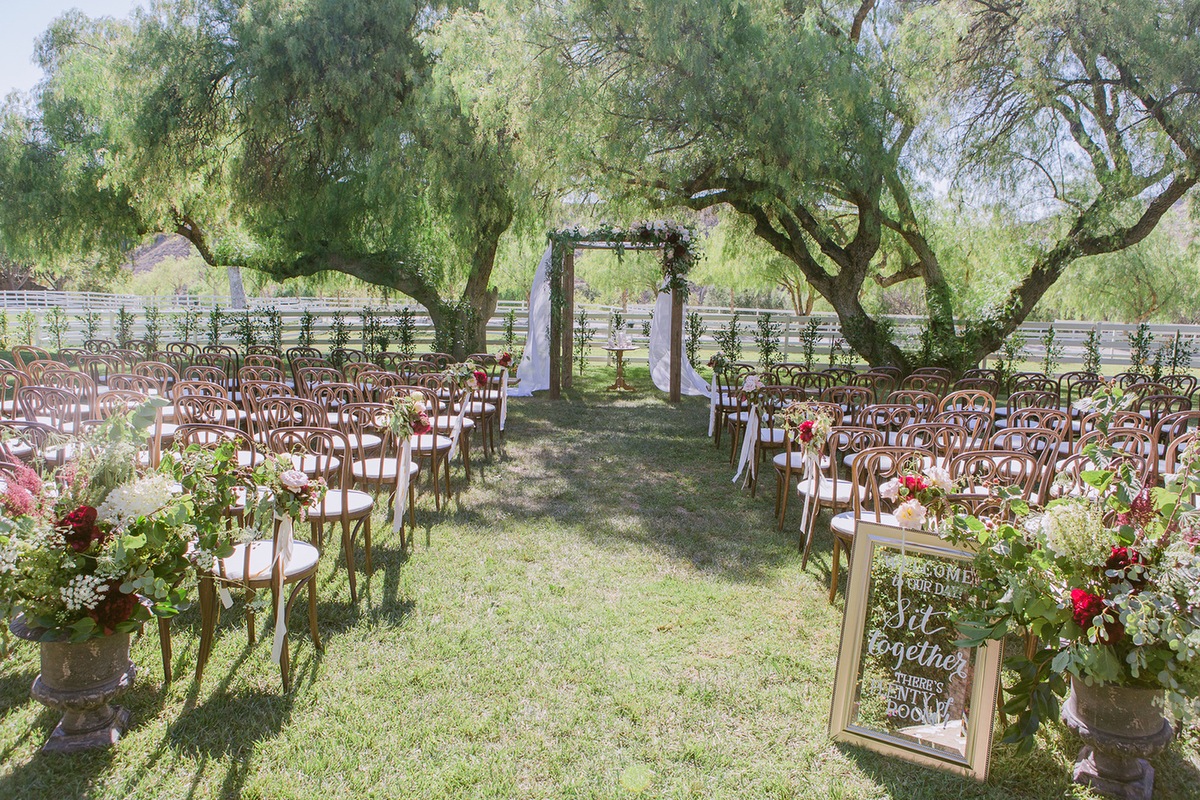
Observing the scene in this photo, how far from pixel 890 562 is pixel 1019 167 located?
34.1 feet

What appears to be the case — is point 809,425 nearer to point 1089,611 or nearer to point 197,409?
point 1089,611

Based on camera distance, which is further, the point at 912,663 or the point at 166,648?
the point at 166,648

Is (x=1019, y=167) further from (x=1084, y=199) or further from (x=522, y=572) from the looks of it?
(x=522, y=572)

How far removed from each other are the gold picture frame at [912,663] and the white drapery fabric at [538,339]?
30.2 ft

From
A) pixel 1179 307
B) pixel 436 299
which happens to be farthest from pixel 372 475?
pixel 1179 307

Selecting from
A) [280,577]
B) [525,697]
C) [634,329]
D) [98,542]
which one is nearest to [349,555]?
[280,577]

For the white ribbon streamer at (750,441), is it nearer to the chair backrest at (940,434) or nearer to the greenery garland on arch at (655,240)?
the chair backrest at (940,434)

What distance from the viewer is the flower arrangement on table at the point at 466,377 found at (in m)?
6.33

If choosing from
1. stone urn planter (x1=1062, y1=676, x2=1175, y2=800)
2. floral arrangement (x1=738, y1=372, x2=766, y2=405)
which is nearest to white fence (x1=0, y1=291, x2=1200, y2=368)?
floral arrangement (x1=738, y1=372, x2=766, y2=405)

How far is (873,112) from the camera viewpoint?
33.2 feet

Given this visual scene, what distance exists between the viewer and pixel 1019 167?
437 inches

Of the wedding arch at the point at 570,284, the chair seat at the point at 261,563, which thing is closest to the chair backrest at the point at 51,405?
the chair seat at the point at 261,563

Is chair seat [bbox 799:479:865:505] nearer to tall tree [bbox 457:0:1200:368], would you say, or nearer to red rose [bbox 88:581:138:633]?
red rose [bbox 88:581:138:633]

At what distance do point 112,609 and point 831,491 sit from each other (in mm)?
3597
